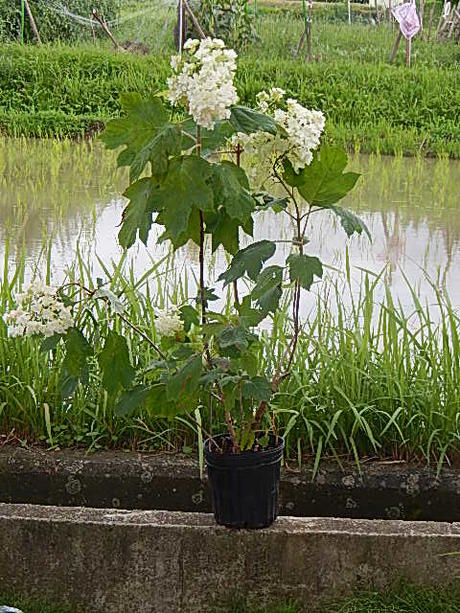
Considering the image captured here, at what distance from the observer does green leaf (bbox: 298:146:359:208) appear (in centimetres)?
164

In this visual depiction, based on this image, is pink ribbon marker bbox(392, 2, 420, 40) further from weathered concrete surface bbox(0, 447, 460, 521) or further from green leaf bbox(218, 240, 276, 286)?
green leaf bbox(218, 240, 276, 286)

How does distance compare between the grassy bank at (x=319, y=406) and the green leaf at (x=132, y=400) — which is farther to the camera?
the grassy bank at (x=319, y=406)

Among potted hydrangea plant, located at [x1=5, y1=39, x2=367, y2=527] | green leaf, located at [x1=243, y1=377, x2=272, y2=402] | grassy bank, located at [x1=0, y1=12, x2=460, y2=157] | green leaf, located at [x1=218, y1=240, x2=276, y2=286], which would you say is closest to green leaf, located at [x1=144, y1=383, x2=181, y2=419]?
potted hydrangea plant, located at [x1=5, y1=39, x2=367, y2=527]

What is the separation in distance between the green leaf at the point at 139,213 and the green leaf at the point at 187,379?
0.20 meters

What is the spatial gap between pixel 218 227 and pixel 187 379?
22 cm

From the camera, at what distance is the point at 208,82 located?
1.44 m

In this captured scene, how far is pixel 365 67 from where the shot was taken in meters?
8.42

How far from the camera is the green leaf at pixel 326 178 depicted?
164cm

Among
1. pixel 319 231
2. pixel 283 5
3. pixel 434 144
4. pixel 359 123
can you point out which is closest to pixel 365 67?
pixel 359 123

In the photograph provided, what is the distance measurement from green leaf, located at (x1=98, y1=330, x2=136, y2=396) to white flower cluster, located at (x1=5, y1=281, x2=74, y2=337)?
0.21 ft

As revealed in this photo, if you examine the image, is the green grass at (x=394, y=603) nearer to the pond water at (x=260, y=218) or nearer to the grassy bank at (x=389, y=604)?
the grassy bank at (x=389, y=604)

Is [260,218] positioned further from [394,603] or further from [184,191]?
[184,191]

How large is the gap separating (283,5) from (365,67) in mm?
6676

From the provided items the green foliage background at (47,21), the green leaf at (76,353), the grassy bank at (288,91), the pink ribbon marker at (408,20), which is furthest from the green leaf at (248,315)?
the green foliage background at (47,21)
